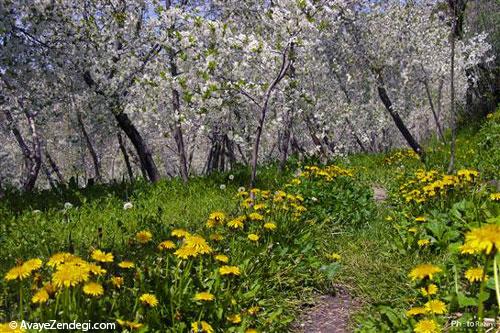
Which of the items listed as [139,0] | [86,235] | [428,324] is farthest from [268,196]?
[139,0]

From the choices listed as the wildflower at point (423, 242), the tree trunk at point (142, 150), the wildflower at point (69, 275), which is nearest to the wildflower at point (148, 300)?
the wildflower at point (69, 275)

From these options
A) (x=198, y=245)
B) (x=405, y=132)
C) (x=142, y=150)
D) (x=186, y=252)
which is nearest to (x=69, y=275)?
(x=186, y=252)

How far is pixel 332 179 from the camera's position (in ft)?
25.6

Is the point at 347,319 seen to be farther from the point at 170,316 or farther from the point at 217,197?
the point at 217,197

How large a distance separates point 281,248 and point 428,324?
2328 millimetres

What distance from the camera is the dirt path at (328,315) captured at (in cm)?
420

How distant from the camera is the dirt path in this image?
4199 mm

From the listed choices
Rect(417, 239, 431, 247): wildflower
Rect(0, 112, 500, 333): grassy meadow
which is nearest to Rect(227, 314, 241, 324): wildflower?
Rect(0, 112, 500, 333): grassy meadow

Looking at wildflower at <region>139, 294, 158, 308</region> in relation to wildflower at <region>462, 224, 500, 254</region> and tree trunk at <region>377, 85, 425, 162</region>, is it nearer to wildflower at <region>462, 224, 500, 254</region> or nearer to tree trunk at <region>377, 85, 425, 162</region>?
wildflower at <region>462, 224, 500, 254</region>

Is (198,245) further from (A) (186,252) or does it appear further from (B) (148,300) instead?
(B) (148,300)

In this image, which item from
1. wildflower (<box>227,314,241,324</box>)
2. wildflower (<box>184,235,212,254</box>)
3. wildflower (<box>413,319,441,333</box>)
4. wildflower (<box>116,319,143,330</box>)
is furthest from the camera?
wildflower (<box>184,235,212,254</box>)

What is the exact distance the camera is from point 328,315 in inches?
176

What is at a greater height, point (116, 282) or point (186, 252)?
point (186, 252)

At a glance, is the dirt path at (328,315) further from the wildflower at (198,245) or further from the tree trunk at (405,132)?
the tree trunk at (405,132)
